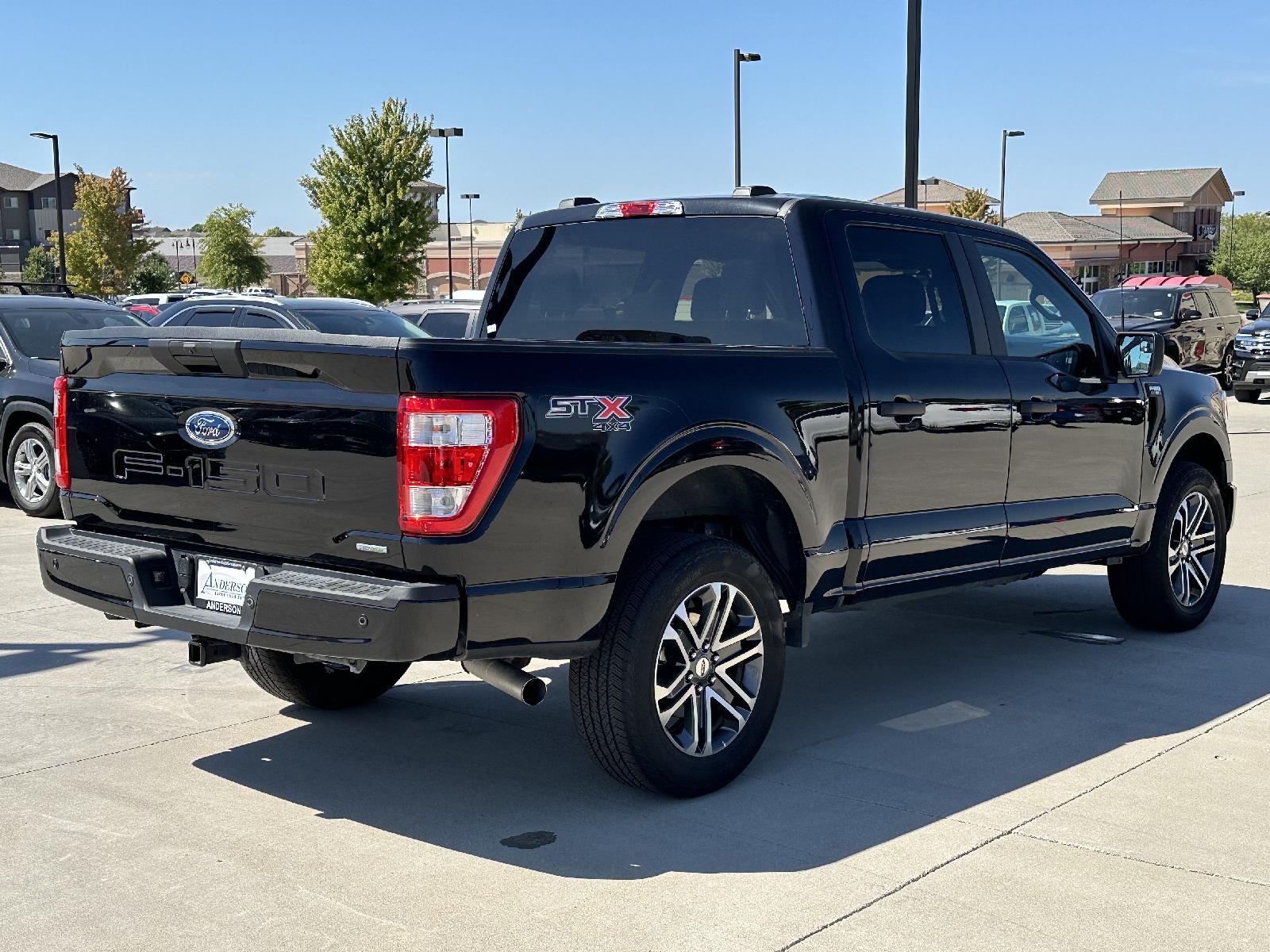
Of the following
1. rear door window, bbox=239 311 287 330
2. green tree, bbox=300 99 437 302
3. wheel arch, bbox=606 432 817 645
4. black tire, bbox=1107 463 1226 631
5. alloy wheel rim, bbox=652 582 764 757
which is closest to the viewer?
wheel arch, bbox=606 432 817 645

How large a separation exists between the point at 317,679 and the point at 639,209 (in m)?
2.27

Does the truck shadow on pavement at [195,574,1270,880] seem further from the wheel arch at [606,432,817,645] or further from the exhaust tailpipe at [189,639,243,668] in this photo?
the wheel arch at [606,432,817,645]

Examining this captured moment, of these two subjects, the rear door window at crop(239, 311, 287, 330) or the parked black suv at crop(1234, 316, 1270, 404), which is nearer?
the rear door window at crop(239, 311, 287, 330)

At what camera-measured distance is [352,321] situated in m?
14.2

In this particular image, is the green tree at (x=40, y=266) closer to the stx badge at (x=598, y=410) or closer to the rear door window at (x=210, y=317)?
the rear door window at (x=210, y=317)

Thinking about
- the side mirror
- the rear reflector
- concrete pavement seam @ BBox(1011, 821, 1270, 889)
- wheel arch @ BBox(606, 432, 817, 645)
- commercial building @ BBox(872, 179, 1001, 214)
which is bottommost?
concrete pavement seam @ BBox(1011, 821, 1270, 889)

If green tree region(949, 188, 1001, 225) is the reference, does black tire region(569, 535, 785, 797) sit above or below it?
below

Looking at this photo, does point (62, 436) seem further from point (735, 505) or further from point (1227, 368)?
point (1227, 368)

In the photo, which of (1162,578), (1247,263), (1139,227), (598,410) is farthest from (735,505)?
(1247,263)

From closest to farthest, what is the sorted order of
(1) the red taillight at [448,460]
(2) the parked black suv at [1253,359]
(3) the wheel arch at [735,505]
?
(1) the red taillight at [448,460] < (3) the wheel arch at [735,505] < (2) the parked black suv at [1253,359]

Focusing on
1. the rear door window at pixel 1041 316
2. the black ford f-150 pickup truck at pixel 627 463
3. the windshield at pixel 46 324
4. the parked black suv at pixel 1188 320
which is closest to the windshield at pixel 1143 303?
the parked black suv at pixel 1188 320

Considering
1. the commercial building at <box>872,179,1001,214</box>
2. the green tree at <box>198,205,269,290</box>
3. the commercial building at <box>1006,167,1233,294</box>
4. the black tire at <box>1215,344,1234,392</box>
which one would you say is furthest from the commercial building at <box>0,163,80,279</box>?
the black tire at <box>1215,344,1234,392</box>

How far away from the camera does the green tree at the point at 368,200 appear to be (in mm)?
58594

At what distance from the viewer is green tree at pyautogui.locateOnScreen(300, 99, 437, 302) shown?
58594 mm
